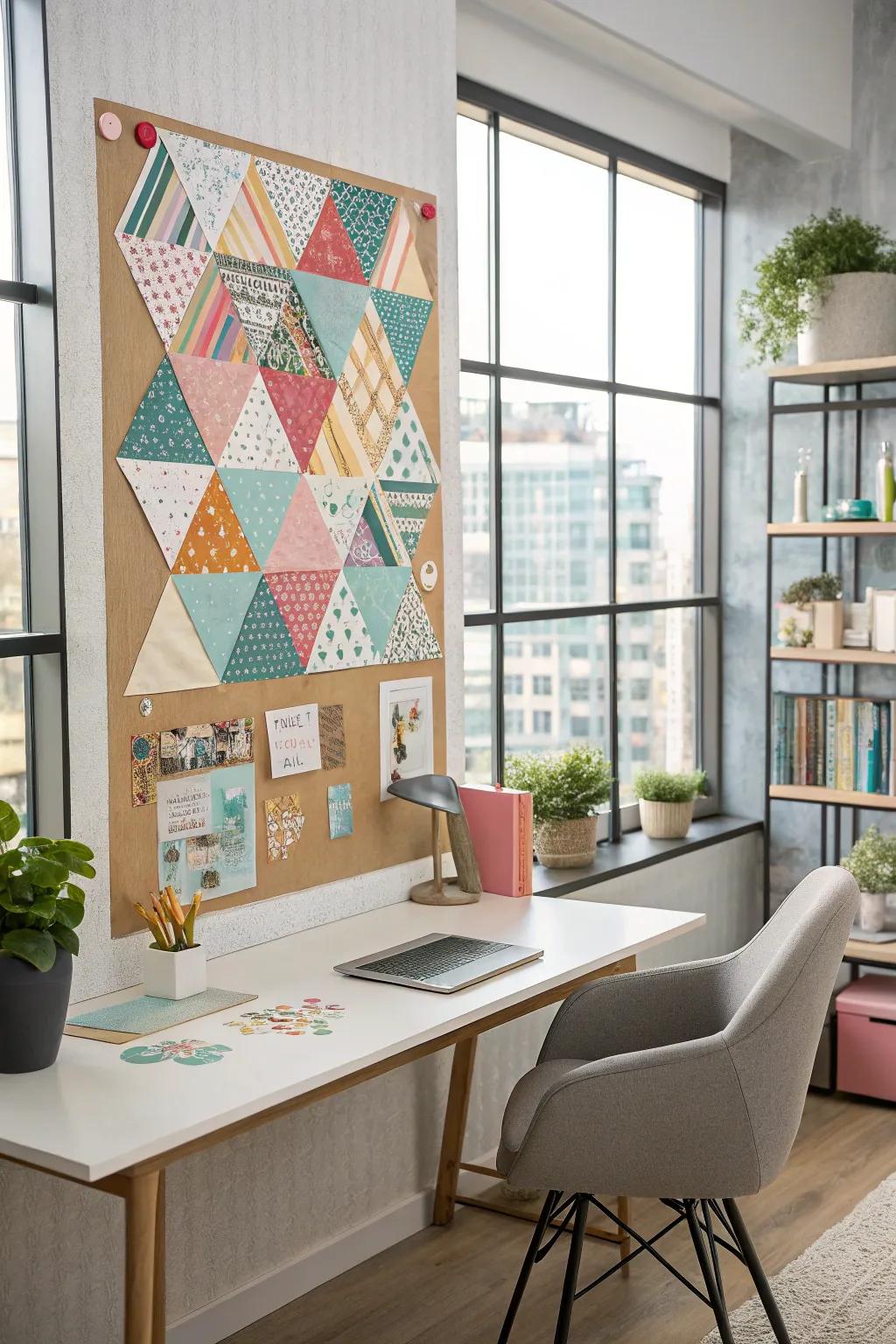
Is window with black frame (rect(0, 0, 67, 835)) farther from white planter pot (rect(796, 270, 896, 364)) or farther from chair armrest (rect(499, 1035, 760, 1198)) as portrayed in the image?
white planter pot (rect(796, 270, 896, 364))

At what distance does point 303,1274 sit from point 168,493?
1.55m

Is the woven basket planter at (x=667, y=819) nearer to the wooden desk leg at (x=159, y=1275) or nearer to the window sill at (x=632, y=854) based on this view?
the window sill at (x=632, y=854)

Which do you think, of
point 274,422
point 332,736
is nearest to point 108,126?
A: point 274,422

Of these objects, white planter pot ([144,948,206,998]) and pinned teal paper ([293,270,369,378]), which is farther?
pinned teal paper ([293,270,369,378])

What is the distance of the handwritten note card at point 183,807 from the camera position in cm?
245

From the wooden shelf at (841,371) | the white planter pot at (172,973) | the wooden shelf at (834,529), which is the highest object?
the wooden shelf at (841,371)

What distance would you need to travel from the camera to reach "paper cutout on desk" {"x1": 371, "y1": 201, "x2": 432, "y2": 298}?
2.94 meters

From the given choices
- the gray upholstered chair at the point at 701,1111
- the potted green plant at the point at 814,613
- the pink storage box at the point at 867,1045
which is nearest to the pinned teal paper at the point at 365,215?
the gray upholstered chair at the point at 701,1111

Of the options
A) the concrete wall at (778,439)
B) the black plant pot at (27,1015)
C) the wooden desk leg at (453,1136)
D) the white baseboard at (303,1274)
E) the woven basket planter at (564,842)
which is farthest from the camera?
the concrete wall at (778,439)

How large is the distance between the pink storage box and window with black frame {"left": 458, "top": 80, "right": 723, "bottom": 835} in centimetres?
84

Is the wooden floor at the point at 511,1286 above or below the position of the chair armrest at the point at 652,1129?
below

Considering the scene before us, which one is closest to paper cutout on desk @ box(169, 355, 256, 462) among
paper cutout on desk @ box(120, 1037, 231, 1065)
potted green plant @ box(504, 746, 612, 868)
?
paper cutout on desk @ box(120, 1037, 231, 1065)

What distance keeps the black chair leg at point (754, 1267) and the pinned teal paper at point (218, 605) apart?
4.20ft

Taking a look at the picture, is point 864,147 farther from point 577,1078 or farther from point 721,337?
point 577,1078
